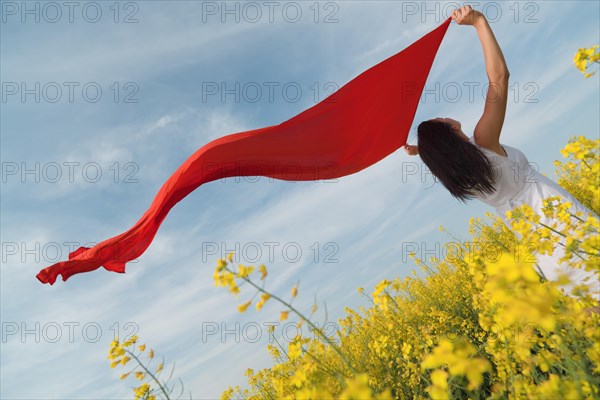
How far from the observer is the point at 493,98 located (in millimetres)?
3197

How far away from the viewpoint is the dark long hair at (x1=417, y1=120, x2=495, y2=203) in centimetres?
318

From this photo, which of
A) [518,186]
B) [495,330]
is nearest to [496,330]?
[495,330]

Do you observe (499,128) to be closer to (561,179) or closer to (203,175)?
(203,175)

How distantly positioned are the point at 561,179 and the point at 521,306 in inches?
357

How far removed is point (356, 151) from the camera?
15.2 feet

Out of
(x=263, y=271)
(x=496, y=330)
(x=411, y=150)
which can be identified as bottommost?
(x=496, y=330)

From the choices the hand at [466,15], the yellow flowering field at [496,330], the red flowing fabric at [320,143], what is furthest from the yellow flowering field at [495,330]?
the red flowing fabric at [320,143]

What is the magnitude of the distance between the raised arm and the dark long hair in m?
0.10

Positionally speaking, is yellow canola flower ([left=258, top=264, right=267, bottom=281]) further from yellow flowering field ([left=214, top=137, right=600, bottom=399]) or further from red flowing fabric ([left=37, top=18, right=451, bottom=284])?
red flowing fabric ([left=37, top=18, right=451, bottom=284])

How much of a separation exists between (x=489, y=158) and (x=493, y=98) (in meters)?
0.38

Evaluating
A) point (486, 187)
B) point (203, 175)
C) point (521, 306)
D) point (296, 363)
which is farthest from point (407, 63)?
point (521, 306)

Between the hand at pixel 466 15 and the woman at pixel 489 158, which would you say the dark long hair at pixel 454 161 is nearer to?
the woman at pixel 489 158

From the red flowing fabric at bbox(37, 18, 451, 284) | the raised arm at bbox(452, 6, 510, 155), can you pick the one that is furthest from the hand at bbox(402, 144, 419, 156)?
the raised arm at bbox(452, 6, 510, 155)

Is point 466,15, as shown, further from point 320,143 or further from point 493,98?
point 320,143
